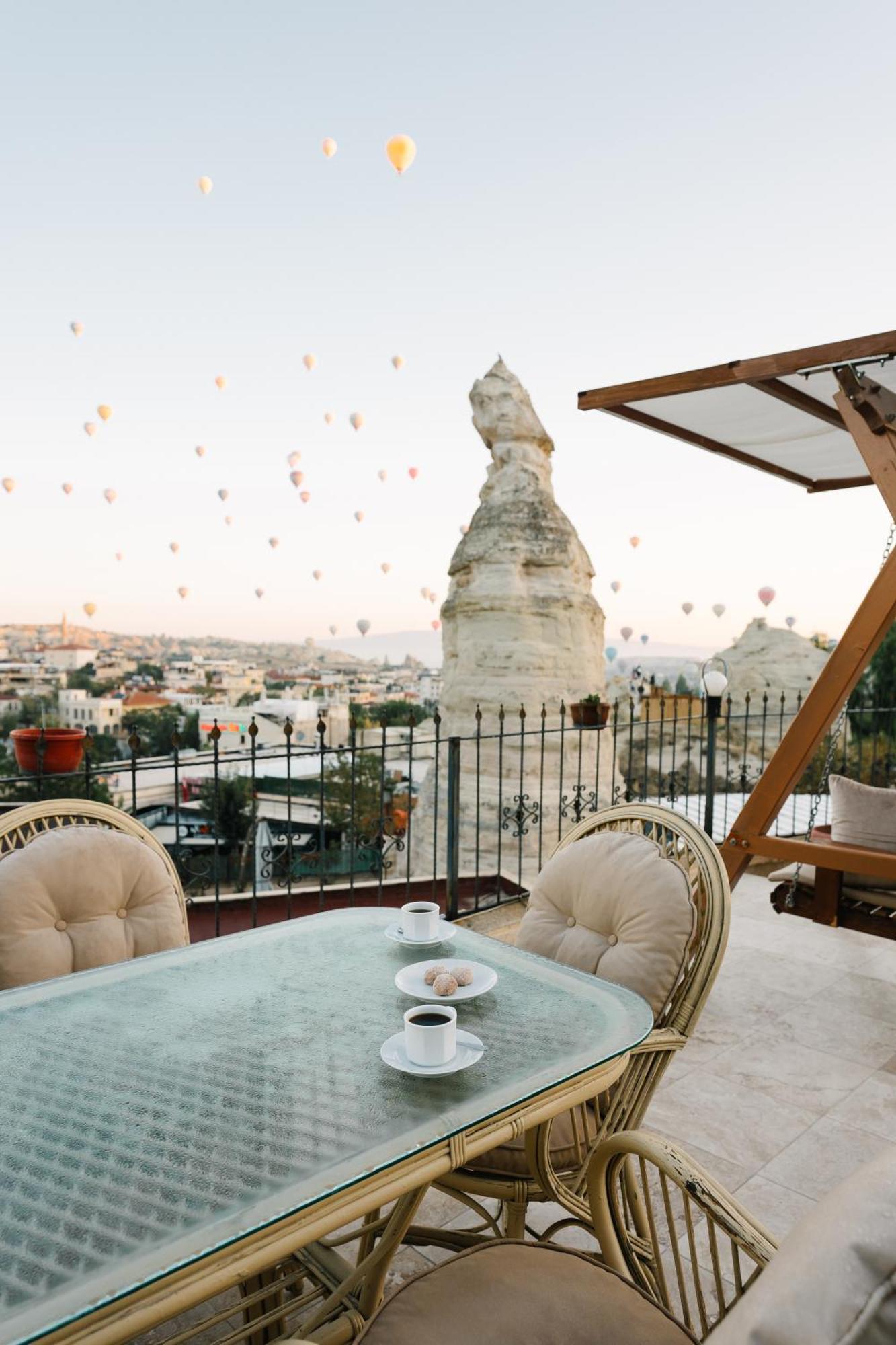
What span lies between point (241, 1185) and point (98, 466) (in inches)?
901

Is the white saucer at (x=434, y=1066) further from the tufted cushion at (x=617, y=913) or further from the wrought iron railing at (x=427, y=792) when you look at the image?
the wrought iron railing at (x=427, y=792)

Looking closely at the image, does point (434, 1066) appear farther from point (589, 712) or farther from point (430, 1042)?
point (589, 712)

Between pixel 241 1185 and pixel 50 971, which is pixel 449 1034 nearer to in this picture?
pixel 241 1185

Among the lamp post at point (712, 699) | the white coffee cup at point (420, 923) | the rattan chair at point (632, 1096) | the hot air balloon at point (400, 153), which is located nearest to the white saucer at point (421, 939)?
the white coffee cup at point (420, 923)

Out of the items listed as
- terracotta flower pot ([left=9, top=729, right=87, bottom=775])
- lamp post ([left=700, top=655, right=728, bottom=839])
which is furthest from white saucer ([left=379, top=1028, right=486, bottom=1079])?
lamp post ([left=700, top=655, right=728, bottom=839])

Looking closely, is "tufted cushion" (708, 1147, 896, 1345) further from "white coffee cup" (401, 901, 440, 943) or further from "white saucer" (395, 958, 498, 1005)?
"white coffee cup" (401, 901, 440, 943)

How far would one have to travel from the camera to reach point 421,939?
5.53 feet

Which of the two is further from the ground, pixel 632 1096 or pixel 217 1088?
pixel 217 1088

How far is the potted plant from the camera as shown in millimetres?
5727

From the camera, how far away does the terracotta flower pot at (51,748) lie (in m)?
2.78

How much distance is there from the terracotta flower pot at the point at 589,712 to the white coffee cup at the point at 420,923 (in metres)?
4.05

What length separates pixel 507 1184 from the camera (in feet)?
4.80

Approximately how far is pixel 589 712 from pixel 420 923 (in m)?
4.29

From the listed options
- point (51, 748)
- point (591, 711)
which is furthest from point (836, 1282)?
point (591, 711)
